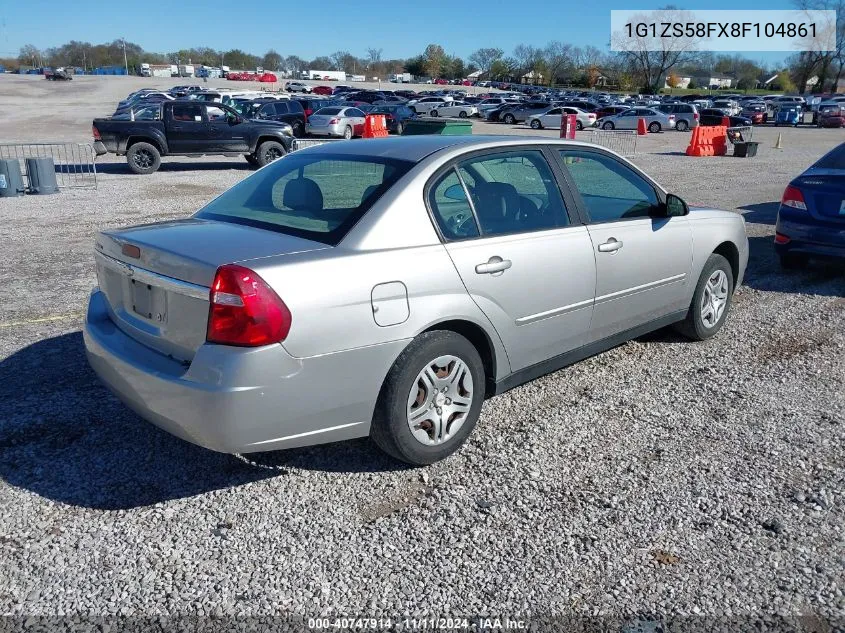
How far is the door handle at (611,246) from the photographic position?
452 centimetres

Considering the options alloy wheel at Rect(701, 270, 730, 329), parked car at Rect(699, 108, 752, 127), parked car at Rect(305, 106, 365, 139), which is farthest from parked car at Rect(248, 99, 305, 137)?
alloy wheel at Rect(701, 270, 730, 329)

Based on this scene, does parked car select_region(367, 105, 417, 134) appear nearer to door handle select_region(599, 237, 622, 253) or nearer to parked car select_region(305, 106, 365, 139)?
parked car select_region(305, 106, 365, 139)

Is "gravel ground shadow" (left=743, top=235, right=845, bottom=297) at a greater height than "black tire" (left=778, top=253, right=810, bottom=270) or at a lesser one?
lesser

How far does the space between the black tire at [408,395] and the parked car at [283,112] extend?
24.1m

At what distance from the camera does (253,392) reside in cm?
308

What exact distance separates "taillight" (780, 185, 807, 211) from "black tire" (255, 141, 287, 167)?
13434 millimetres

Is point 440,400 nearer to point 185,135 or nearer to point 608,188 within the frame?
point 608,188

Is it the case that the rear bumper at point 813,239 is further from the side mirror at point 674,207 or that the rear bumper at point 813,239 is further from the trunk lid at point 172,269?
the trunk lid at point 172,269

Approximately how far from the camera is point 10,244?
923 centimetres

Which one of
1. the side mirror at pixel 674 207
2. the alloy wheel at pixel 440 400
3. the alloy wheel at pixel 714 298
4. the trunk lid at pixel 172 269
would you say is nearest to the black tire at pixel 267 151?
the alloy wheel at pixel 714 298

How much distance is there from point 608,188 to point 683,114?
127 ft

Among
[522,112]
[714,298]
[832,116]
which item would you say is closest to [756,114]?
[832,116]

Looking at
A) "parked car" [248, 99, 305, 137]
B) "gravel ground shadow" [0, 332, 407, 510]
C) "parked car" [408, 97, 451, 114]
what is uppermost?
"parked car" [408, 97, 451, 114]

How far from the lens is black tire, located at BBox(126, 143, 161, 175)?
17.3m
